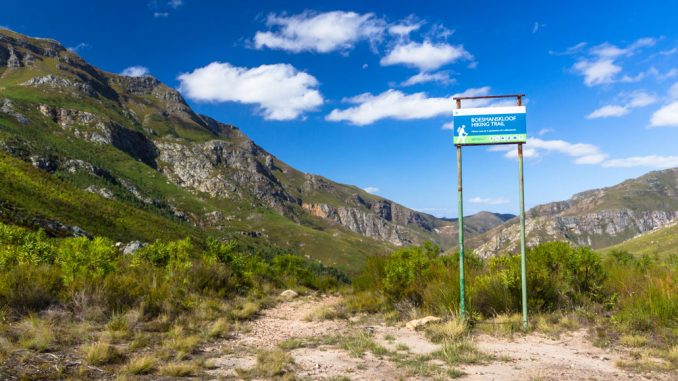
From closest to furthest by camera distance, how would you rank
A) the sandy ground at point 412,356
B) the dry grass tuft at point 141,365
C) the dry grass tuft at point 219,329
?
the dry grass tuft at point 141,365
the sandy ground at point 412,356
the dry grass tuft at point 219,329

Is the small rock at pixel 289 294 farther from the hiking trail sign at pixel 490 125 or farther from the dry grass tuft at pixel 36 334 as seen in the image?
the hiking trail sign at pixel 490 125

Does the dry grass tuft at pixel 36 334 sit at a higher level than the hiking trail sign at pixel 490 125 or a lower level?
lower

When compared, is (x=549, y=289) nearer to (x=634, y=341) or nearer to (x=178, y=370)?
(x=634, y=341)

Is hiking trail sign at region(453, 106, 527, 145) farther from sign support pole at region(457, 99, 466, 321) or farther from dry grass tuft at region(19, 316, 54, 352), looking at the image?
dry grass tuft at region(19, 316, 54, 352)

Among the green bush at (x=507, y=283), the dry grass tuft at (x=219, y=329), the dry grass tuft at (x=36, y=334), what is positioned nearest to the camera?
the dry grass tuft at (x=36, y=334)

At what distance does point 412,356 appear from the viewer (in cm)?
712

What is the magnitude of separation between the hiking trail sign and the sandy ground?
4539 mm

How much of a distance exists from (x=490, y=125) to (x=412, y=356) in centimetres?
560

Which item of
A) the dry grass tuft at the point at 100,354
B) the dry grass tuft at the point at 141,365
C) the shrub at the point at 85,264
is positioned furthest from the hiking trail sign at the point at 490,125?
the shrub at the point at 85,264

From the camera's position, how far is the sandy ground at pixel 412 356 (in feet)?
19.8

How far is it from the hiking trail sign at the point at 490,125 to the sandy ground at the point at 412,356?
14.9 feet

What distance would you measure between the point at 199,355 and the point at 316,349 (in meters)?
2.26

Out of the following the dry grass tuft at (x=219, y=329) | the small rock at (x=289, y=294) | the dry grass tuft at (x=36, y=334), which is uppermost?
the dry grass tuft at (x=36, y=334)

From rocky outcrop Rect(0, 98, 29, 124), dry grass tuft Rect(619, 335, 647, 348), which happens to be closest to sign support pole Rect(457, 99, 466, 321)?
dry grass tuft Rect(619, 335, 647, 348)
